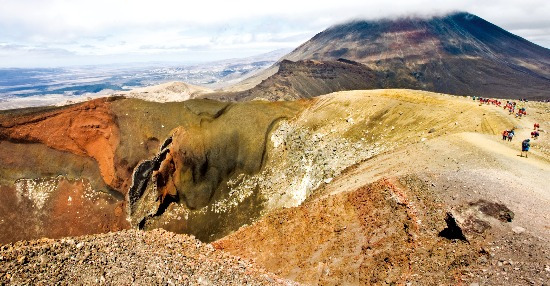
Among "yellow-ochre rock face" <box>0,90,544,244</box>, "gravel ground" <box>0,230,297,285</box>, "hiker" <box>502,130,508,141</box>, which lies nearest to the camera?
"gravel ground" <box>0,230,297,285</box>

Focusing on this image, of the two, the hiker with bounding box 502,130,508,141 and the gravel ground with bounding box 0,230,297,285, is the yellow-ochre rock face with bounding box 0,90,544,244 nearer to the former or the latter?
the hiker with bounding box 502,130,508,141

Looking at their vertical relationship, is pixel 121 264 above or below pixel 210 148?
above

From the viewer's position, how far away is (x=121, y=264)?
18641 millimetres

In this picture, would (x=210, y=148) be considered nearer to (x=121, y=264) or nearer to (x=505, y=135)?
(x=121, y=264)

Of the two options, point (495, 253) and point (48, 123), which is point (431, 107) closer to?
point (495, 253)

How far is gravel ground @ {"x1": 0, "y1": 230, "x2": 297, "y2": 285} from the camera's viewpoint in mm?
16953

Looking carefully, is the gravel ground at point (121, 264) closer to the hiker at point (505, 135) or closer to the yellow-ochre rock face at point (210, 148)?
the yellow-ochre rock face at point (210, 148)

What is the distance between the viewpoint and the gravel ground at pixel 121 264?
17.0 meters

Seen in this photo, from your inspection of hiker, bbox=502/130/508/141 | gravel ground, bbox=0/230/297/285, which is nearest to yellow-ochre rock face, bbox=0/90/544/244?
hiker, bbox=502/130/508/141

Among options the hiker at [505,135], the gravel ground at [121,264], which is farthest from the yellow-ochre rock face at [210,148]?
the gravel ground at [121,264]

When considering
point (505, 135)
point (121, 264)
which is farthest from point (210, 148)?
point (505, 135)

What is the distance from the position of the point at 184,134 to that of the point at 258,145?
12.2 m

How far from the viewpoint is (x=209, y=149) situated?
5444 centimetres

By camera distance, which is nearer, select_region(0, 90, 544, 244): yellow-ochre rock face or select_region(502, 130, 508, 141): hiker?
select_region(502, 130, 508, 141): hiker
